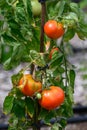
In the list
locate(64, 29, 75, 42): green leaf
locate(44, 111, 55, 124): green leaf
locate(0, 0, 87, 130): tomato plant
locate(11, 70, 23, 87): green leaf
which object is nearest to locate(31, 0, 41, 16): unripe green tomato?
locate(0, 0, 87, 130): tomato plant

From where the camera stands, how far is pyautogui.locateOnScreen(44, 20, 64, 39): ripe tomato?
1.18 m

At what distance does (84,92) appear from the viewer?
343 cm

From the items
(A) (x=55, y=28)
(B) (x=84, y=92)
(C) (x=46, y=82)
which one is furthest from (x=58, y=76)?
(B) (x=84, y=92)

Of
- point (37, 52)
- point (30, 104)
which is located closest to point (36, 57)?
point (37, 52)

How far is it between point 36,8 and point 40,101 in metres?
0.32

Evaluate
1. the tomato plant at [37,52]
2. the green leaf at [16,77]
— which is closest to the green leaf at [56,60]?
the tomato plant at [37,52]

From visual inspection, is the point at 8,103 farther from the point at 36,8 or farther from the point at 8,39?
the point at 36,8

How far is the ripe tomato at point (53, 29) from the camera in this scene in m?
1.18

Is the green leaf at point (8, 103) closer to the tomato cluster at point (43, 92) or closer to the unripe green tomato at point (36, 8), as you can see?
the tomato cluster at point (43, 92)

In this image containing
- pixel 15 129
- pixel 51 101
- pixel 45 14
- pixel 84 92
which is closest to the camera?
pixel 51 101

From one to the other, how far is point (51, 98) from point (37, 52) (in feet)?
0.55

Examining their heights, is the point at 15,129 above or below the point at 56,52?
below

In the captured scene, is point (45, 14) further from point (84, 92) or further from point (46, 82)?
point (84, 92)

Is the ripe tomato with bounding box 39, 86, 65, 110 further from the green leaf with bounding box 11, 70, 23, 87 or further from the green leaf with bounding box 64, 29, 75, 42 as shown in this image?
the green leaf with bounding box 64, 29, 75, 42
